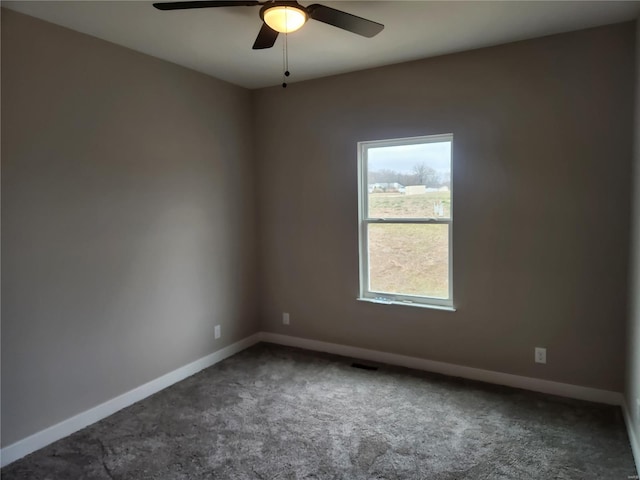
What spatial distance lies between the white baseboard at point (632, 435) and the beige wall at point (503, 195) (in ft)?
0.73

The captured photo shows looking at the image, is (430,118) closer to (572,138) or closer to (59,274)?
(572,138)

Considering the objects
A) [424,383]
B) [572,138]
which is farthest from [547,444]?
[572,138]

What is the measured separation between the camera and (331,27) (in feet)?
A: 8.98

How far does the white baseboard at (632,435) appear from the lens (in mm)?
2254

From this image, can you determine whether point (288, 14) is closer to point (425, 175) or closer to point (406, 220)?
point (425, 175)

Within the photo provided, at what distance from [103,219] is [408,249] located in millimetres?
2374

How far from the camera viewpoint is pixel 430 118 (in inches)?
Result: 134

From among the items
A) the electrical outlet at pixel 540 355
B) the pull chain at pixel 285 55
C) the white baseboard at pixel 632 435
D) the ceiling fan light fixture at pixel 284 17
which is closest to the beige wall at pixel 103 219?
the pull chain at pixel 285 55

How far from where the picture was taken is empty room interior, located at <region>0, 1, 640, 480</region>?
2453mm

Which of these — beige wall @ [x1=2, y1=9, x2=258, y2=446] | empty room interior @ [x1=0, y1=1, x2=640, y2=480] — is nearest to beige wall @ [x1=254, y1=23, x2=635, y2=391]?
empty room interior @ [x1=0, y1=1, x2=640, y2=480]

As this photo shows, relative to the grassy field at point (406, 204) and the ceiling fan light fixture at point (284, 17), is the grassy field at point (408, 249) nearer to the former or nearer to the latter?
the grassy field at point (406, 204)

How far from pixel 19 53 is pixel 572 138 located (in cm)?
351

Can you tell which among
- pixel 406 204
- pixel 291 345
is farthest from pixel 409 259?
pixel 291 345

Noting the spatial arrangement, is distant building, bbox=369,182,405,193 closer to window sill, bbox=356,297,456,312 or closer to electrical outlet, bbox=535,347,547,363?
window sill, bbox=356,297,456,312
